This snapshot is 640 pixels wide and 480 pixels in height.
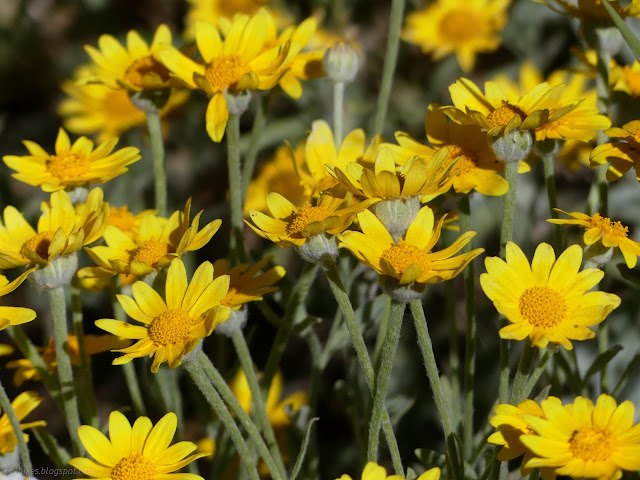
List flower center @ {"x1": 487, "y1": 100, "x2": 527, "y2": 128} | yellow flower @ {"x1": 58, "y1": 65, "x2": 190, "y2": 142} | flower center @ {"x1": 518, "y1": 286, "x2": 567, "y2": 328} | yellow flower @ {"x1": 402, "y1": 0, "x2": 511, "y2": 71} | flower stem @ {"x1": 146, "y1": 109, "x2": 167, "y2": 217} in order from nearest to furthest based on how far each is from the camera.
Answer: flower center @ {"x1": 518, "y1": 286, "x2": 567, "y2": 328} → flower center @ {"x1": 487, "y1": 100, "x2": 527, "y2": 128} → flower stem @ {"x1": 146, "y1": 109, "x2": 167, "y2": 217} → yellow flower @ {"x1": 58, "y1": 65, "x2": 190, "y2": 142} → yellow flower @ {"x1": 402, "y1": 0, "x2": 511, "y2": 71}

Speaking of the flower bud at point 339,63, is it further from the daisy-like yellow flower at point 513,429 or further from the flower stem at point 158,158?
the daisy-like yellow flower at point 513,429

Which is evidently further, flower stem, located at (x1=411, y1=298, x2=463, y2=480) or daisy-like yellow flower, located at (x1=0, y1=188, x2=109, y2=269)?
daisy-like yellow flower, located at (x1=0, y1=188, x2=109, y2=269)

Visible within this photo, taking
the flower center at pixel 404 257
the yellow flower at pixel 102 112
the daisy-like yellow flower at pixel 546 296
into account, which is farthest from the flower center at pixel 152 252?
the yellow flower at pixel 102 112

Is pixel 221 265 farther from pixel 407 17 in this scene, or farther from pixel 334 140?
pixel 407 17

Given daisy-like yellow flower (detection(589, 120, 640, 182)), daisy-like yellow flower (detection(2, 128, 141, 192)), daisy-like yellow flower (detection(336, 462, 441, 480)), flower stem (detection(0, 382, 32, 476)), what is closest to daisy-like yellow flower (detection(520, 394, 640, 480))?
daisy-like yellow flower (detection(336, 462, 441, 480))

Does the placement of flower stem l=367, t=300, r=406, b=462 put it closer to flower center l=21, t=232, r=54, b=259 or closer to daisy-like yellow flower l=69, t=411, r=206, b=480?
daisy-like yellow flower l=69, t=411, r=206, b=480

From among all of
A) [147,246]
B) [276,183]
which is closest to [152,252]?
[147,246]

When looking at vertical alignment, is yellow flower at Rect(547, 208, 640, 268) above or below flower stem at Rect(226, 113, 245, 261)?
below

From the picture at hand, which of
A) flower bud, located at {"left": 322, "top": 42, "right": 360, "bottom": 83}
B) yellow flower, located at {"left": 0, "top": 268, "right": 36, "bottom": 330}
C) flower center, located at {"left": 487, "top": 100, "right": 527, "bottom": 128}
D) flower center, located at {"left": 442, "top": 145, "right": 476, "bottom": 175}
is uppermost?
flower bud, located at {"left": 322, "top": 42, "right": 360, "bottom": 83}
